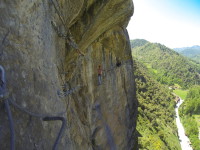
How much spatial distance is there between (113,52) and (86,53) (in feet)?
8.66

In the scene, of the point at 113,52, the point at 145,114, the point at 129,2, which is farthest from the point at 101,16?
the point at 145,114

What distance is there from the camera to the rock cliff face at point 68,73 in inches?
115

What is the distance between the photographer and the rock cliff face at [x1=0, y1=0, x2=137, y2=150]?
2914mm

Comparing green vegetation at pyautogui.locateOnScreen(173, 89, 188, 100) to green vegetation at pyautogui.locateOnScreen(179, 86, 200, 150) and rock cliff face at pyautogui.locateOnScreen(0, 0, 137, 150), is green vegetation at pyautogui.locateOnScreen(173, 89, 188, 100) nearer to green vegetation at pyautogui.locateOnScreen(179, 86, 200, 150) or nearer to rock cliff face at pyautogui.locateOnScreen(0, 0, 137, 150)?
green vegetation at pyautogui.locateOnScreen(179, 86, 200, 150)

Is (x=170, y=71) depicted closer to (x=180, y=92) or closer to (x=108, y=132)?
(x=180, y=92)

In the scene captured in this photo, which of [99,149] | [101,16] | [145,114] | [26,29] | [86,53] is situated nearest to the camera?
[26,29]

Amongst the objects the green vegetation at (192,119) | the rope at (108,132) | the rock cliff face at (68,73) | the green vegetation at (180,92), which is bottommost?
the green vegetation at (192,119)

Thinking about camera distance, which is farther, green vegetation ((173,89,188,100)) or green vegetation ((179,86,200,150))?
green vegetation ((173,89,188,100))

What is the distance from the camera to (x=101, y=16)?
7.19m

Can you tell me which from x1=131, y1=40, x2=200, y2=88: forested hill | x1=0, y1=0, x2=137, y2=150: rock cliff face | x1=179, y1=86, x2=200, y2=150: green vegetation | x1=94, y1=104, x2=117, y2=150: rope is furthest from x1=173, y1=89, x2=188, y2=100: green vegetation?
x1=94, y1=104, x2=117, y2=150: rope

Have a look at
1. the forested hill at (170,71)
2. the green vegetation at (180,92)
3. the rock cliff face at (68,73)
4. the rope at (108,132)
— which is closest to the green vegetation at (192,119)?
the green vegetation at (180,92)

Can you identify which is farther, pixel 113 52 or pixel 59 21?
pixel 113 52

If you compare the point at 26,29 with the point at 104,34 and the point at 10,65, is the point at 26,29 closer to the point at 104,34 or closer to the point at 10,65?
the point at 10,65

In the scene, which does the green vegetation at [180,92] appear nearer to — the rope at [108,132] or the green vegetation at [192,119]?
the green vegetation at [192,119]
